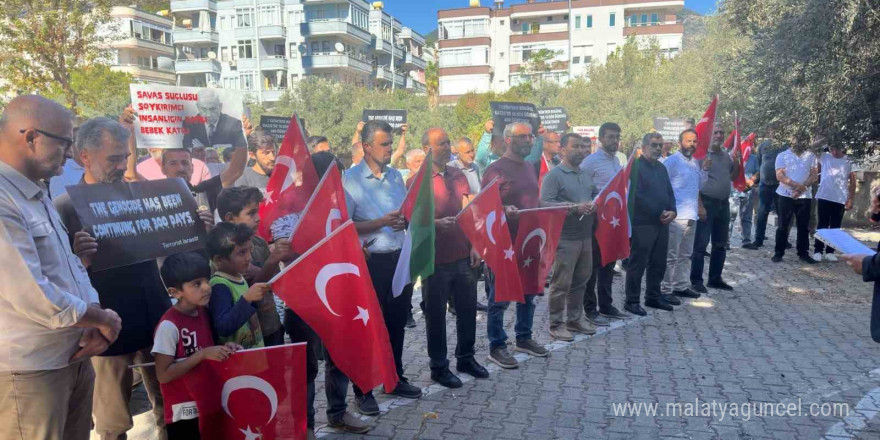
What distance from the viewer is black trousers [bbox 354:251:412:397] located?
499 cm

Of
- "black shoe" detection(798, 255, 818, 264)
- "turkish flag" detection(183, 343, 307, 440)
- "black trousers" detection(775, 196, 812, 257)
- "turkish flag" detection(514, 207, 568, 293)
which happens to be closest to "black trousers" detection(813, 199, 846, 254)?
"black trousers" detection(775, 196, 812, 257)

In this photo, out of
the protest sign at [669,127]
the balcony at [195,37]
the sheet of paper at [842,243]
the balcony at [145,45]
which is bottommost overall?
the sheet of paper at [842,243]

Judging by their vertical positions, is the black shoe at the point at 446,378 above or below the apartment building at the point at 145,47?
below

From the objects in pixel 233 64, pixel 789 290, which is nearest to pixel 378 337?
pixel 789 290

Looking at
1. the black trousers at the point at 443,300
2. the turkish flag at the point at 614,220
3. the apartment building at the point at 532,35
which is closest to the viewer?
the black trousers at the point at 443,300

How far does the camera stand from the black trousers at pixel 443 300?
551 centimetres

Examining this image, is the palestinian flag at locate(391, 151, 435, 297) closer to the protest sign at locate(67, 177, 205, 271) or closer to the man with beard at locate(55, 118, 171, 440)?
the protest sign at locate(67, 177, 205, 271)

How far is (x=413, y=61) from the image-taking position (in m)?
88.4

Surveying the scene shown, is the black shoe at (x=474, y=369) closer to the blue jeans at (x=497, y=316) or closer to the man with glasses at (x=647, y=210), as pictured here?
the blue jeans at (x=497, y=316)

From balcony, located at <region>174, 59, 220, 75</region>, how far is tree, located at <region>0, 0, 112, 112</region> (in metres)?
48.1

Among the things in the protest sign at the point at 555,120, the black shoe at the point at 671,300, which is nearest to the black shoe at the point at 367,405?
the black shoe at the point at 671,300

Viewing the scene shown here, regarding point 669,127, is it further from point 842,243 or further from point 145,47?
point 145,47

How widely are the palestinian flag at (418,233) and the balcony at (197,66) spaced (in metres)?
66.4

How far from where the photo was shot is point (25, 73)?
19062mm
